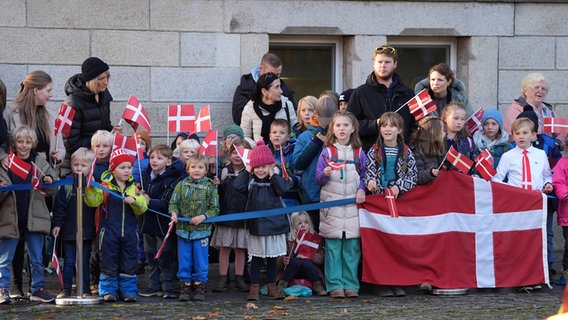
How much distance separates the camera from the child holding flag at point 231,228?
12.0m

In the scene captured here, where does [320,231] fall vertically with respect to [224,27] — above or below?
below

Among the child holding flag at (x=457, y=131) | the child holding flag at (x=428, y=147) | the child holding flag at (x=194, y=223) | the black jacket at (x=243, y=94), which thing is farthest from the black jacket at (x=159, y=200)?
the child holding flag at (x=457, y=131)

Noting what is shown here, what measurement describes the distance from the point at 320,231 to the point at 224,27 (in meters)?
3.47

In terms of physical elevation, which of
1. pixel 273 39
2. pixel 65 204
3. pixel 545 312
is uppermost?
pixel 273 39

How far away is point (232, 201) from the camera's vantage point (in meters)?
12.0

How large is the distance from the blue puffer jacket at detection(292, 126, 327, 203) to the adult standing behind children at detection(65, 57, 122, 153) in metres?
1.85

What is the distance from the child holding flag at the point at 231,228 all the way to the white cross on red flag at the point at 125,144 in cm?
95

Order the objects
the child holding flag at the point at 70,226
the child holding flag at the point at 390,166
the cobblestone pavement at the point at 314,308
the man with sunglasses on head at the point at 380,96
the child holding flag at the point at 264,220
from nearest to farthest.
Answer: the cobblestone pavement at the point at 314,308 < the child holding flag at the point at 70,226 < the child holding flag at the point at 264,220 < the child holding flag at the point at 390,166 < the man with sunglasses on head at the point at 380,96

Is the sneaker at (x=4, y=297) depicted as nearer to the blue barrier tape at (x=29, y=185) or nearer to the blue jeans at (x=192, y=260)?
the blue barrier tape at (x=29, y=185)

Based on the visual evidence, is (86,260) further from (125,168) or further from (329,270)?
(329,270)

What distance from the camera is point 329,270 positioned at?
1198 cm

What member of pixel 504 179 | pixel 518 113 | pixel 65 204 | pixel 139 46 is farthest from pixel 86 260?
pixel 518 113

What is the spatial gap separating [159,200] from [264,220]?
1044 mm

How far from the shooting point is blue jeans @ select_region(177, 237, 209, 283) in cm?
1160
